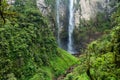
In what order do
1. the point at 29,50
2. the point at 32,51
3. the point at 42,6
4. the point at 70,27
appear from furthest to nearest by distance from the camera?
the point at 70,27, the point at 42,6, the point at 32,51, the point at 29,50

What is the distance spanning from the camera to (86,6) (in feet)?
162

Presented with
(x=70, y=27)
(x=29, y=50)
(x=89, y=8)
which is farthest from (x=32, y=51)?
(x=89, y=8)

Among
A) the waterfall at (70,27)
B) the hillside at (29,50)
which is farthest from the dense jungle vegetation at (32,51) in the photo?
the waterfall at (70,27)

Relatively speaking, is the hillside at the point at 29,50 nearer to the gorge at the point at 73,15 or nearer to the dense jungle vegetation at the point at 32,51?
the dense jungle vegetation at the point at 32,51

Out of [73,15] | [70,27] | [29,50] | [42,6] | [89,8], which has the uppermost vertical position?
[42,6]

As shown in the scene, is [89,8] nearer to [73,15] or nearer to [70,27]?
[73,15]

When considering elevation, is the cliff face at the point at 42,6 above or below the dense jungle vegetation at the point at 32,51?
above

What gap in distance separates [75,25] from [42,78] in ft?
55.6

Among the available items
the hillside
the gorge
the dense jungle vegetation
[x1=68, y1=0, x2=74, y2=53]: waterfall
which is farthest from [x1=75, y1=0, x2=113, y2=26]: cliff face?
the hillside

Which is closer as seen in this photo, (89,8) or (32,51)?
(32,51)

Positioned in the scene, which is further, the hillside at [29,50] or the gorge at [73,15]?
the gorge at [73,15]

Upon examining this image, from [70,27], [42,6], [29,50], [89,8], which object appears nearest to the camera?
[29,50]

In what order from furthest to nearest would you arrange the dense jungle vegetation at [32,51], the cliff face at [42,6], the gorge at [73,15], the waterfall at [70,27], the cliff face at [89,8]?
1. the cliff face at [89,8]
2. the gorge at [73,15]
3. the waterfall at [70,27]
4. the cliff face at [42,6]
5. the dense jungle vegetation at [32,51]

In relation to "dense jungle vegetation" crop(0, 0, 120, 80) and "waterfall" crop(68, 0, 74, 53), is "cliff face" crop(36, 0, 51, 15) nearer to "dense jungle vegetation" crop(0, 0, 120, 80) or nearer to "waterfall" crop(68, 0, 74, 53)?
"dense jungle vegetation" crop(0, 0, 120, 80)
